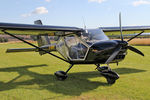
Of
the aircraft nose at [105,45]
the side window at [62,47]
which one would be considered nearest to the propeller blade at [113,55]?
the aircraft nose at [105,45]

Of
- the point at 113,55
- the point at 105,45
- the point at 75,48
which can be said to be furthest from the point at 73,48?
the point at 113,55

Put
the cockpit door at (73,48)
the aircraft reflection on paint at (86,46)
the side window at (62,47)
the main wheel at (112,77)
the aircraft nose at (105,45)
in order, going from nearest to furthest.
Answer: the aircraft nose at (105,45) < the aircraft reflection on paint at (86,46) < the main wheel at (112,77) < the cockpit door at (73,48) < the side window at (62,47)

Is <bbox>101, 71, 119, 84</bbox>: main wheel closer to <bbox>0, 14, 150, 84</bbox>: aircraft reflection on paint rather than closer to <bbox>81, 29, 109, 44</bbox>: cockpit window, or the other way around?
<bbox>0, 14, 150, 84</bbox>: aircraft reflection on paint

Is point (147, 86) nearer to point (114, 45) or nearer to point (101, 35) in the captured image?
point (114, 45)

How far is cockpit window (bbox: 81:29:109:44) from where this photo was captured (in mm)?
6246

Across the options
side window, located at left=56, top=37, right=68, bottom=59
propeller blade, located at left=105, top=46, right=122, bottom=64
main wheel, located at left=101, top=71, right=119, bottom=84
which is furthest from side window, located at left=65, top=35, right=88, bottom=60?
main wheel, located at left=101, top=71, right=119, bottom=84

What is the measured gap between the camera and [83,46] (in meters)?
6.35

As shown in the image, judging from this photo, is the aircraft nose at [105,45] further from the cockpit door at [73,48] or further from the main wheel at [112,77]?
the main wheel at [112,77]

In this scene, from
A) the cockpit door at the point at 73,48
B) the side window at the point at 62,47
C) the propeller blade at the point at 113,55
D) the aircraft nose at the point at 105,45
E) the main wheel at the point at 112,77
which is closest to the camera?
the propeller blade at the point at 113,55

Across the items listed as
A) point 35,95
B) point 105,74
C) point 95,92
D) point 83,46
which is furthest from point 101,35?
point 35,95

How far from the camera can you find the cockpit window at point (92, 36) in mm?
6246

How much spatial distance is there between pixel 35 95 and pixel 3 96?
100 centimetres

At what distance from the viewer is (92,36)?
20.9ft

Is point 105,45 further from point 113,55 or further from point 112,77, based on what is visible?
point 112,77
